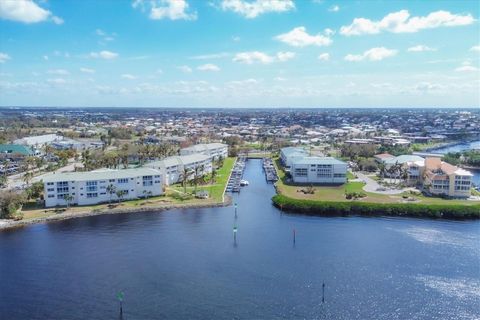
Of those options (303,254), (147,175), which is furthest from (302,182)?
(303,254)

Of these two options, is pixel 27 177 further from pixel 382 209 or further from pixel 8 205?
pixel 382 209

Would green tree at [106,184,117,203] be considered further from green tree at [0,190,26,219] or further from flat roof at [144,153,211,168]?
flat roof at [144,153,211,168]

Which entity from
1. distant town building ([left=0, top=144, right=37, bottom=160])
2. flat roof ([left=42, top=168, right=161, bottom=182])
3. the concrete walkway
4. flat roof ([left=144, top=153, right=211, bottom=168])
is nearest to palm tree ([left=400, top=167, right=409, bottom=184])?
the concrete walkway

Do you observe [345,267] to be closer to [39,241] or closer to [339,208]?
[339,208]

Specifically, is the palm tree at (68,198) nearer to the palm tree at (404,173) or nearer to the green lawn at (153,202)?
the green lawn at (153,202)

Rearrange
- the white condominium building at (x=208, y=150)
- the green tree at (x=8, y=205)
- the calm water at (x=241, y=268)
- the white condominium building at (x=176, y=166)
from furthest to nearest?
the white condominium building at (x=208, y=150), the white condominium building at (x=176, y=166), the green tree at (x=8, y=205), the calm water at (x=241, y=268)

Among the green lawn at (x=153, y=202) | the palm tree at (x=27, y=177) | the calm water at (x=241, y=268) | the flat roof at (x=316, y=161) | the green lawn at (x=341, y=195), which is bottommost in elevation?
the calm water at (x=241, y=268)

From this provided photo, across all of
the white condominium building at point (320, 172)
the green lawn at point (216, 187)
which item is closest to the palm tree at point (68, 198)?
the green lawn at point (216, 187)
